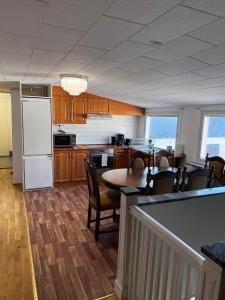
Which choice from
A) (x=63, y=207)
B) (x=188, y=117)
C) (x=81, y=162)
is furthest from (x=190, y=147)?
(x=63, y=207)

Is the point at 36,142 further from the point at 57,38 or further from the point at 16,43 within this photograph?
the point at 57,38

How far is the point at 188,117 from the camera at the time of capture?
4.93m

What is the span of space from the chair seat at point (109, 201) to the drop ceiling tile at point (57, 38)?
199cm

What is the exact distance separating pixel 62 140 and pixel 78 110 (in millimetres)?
874

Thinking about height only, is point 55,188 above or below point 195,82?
below

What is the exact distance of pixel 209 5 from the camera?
1346mm

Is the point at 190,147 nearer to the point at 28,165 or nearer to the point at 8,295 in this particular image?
the point at 28,165

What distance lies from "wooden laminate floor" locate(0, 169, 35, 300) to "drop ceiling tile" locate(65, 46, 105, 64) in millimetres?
2364

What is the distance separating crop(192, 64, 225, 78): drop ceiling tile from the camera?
236cm

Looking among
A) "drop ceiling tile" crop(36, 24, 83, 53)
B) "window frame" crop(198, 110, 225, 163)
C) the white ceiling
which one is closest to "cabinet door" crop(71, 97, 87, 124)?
the white ceiling

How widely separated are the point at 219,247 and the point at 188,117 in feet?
13.9

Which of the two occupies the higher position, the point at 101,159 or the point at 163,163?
the point at 163,163

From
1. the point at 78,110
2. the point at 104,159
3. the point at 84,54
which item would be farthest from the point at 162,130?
the point at 84,54

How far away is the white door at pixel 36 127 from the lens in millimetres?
4656
